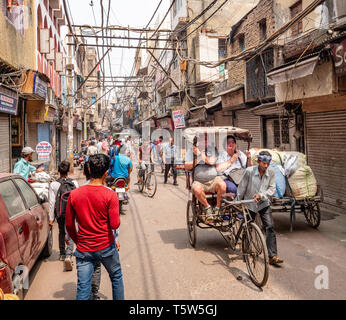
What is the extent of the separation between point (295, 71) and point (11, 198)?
7.36 metres

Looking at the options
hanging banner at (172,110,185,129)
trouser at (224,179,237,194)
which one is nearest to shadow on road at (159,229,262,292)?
trouser at (224,179,237,194)

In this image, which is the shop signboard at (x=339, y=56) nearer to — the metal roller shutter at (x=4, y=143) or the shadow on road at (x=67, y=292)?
the shadow on road at (x=67, y=292)

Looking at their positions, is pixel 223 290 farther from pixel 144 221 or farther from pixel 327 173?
pixel 327 173

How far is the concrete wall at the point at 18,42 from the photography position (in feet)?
31.3

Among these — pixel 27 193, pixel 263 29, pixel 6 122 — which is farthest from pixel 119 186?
pixel 263 29

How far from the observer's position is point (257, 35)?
1402 cm

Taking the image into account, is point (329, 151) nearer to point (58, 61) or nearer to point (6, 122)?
point (6, 122)

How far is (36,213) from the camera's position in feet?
16.2

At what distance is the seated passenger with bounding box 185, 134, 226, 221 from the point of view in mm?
5786

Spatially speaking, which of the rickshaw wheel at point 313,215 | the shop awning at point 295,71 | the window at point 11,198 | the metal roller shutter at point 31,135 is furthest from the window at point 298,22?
the metal roller shutter at point 31,135

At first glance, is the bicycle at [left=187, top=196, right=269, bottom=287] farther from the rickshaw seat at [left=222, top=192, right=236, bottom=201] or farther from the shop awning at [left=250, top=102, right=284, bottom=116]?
the shop awning at [left=250, top=102, right=284, bottom=116]

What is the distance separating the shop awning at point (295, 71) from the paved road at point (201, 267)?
12.1 feet

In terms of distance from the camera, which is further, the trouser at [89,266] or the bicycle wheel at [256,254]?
the bicycle wheel at [256,254]

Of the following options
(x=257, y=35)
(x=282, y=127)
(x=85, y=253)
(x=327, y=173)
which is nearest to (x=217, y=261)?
(x=85, y=253)
